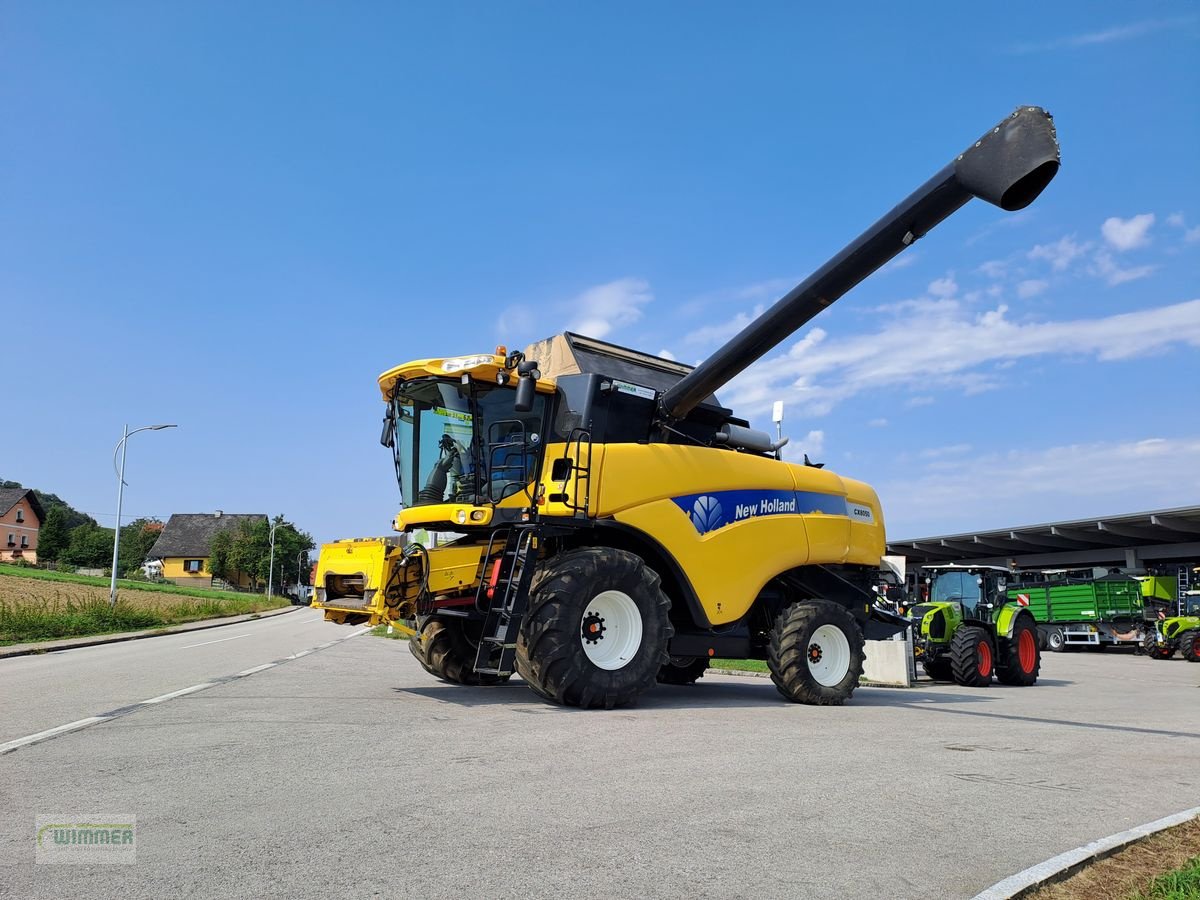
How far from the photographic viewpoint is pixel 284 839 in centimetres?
→ 400

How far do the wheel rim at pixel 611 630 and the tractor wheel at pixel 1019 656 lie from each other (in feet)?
33.5

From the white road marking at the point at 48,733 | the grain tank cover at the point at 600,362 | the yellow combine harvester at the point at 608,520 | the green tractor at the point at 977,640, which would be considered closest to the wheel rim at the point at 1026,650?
the green tractor at the point at 977,640

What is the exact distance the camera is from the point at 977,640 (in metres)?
16.0

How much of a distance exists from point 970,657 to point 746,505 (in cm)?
776

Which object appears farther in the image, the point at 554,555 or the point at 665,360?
the point at 665,360

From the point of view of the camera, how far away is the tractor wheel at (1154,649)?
29172 millimetres

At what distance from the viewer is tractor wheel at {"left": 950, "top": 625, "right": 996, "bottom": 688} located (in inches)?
623

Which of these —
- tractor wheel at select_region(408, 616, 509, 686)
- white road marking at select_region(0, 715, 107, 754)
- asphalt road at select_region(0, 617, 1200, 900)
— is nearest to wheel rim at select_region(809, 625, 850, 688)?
asphalt road at select_region(0, 617, 1200, 900)

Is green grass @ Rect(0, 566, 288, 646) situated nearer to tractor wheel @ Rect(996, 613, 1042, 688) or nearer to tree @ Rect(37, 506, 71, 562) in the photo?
tractor wheel @ Rect(996, 613, 1042, 688)

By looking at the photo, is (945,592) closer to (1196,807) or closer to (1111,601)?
(1196,807)

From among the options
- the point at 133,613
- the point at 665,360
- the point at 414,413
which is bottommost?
the point at 133,613

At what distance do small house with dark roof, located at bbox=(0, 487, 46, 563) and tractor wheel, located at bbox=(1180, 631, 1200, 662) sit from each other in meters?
96.1

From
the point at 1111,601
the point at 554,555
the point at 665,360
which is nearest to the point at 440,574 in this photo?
the point at 554,555

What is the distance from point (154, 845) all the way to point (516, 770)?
2.23m
